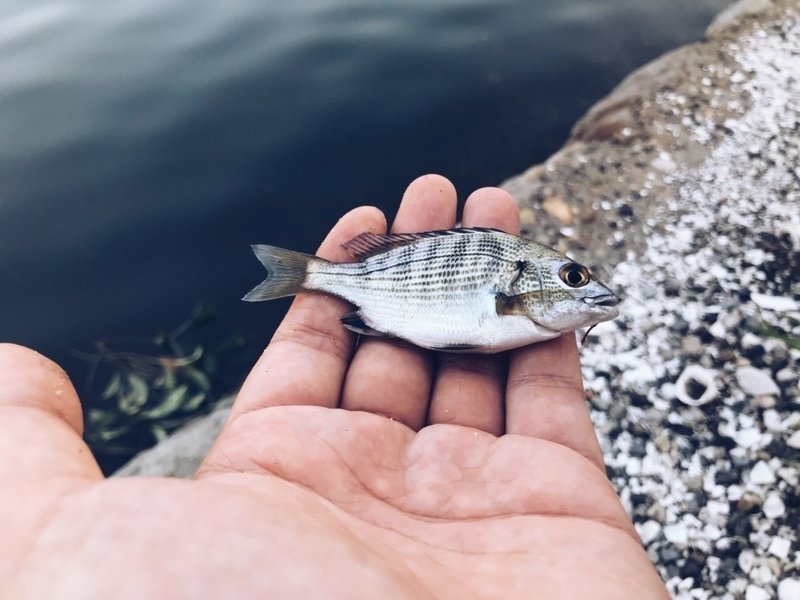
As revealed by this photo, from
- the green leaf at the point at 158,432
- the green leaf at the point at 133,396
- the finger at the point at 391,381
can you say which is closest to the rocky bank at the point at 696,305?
the green leaf at the point at 158,432

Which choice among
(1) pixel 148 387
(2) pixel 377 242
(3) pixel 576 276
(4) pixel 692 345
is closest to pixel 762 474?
(4) pixel 692 345

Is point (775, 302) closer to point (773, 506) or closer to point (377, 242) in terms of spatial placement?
point (773, 506)

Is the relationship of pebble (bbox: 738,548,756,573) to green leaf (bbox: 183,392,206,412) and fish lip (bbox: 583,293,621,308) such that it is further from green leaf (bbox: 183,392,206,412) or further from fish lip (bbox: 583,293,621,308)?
green leaf (bbox: 183,392,206,412)

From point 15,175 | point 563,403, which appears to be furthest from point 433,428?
point 15,175

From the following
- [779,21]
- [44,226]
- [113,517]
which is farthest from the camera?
[779,21]

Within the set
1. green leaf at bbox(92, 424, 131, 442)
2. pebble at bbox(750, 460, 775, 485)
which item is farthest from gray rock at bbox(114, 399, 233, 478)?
pebble at bbox(750, 460, 775, 485)

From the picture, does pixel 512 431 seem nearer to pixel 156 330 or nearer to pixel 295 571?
pixel 295 571

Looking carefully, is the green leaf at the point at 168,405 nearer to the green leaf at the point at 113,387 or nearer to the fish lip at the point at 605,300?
the green leaf at the point at 113,387
